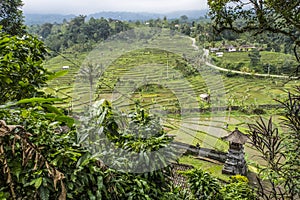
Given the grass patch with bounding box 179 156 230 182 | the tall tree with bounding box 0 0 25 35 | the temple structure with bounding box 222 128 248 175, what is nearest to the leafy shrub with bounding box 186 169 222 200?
the temple structure with bounding box 222 128 248 175

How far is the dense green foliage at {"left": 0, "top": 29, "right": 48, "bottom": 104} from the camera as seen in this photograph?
1.02m

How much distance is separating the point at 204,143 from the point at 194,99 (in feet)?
14.8

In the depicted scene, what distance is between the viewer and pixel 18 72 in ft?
3.54

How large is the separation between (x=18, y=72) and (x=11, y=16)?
4.94 meters

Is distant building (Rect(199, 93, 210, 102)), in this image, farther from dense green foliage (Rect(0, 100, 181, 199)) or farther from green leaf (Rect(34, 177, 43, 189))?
green leaf (Rect(34, 177, 43, 189))

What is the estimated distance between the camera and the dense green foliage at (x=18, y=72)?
Answer: 40.1 inches

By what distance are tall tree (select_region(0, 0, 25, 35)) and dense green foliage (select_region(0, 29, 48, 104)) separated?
13.9 feet

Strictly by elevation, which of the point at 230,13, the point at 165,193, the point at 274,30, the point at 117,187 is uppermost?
the point at 230,13

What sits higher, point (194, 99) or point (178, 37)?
point (178, 37)

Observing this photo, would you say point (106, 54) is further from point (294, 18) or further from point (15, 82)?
point (15, 82)

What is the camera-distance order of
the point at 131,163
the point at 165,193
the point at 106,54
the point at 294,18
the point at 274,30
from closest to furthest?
the point at 131,163
the point at 165,193
the point at 294,18
the point at 274,30
the point at 106,54

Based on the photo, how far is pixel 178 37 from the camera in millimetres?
17516

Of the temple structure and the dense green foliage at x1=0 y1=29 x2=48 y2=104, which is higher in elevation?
the dense green foliage at x1=0 y1=29 x2=48 y2=104

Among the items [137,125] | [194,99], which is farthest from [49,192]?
[194,99]
